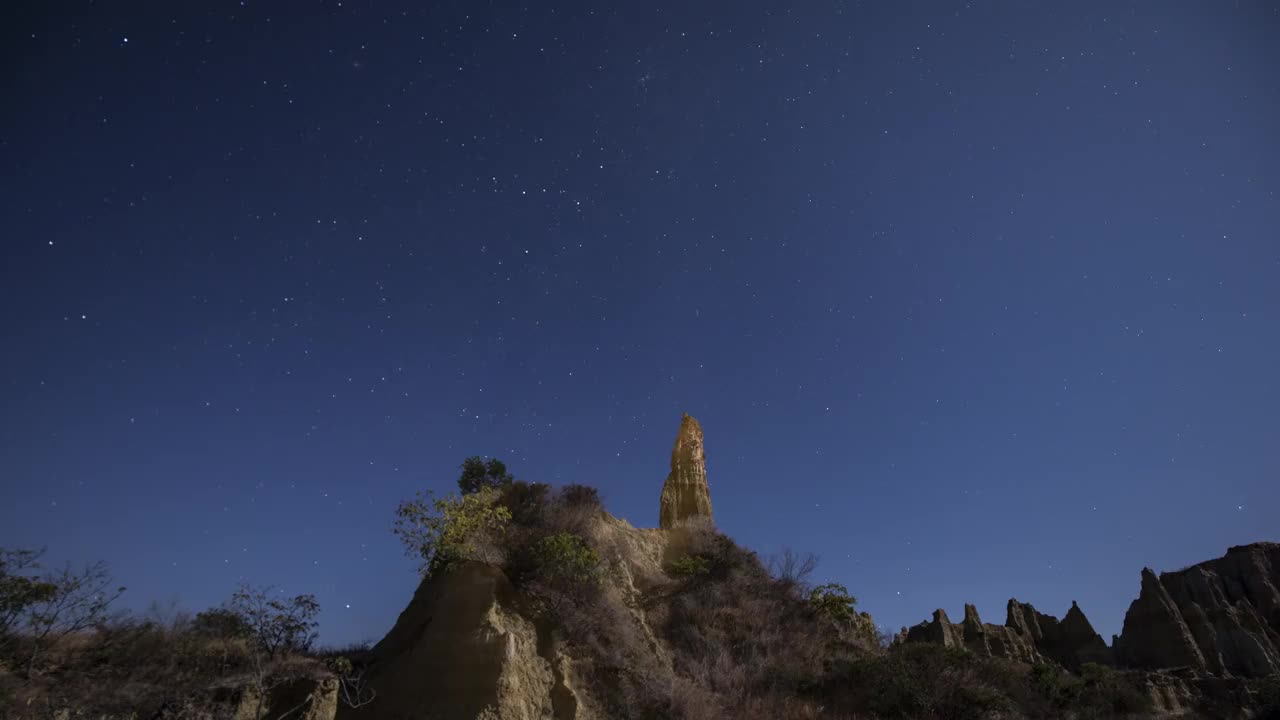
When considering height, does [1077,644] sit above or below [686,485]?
below

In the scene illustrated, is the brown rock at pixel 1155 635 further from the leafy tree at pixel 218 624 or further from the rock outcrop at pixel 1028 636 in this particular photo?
the leafy tree at pixel 218 624

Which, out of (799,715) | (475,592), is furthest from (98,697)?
(799,715)

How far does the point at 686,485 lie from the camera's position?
38.7 metres

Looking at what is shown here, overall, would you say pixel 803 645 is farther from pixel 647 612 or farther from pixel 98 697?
pixel 98 697

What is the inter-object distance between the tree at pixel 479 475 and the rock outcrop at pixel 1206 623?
78303 millimetres

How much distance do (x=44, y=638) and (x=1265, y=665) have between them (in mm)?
101673

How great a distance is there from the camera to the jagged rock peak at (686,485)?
37872 millimetres

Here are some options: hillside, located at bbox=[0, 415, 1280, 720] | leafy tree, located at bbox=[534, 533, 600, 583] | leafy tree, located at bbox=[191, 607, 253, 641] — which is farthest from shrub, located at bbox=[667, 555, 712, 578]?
leafy tree, located at bbox=[191, 607, 253, 641]

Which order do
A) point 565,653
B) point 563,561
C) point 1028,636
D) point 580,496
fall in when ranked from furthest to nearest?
1. point 1028,636
2. point 580,496
3. point 563,561
4. point 565,653

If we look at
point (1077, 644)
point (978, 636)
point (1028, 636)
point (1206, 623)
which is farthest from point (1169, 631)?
point (978, 636)

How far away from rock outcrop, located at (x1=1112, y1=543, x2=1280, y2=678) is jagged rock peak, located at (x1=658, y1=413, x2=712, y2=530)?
6454 cm

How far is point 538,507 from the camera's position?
90.3ft

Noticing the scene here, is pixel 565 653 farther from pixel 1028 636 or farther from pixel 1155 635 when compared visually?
pixel 1155 635

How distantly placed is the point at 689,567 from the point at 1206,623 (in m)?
77.6
